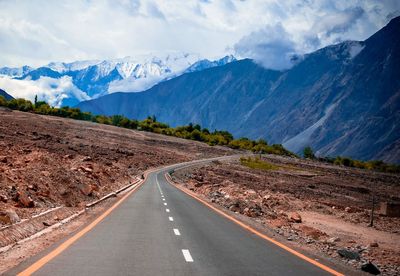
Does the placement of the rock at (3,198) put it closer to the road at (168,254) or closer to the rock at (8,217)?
the rock at (8,217)

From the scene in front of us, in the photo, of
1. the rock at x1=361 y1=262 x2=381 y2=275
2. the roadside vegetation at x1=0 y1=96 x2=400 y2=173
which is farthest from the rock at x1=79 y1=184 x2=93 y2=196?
the roadside vegetation at x1=0 y1=96 x2=400 y2=173

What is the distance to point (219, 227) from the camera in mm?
17359

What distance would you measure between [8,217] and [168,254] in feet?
17.4

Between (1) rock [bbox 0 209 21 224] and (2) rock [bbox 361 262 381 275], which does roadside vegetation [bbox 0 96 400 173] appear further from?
(2) rock [bbox 361 262 381 275]

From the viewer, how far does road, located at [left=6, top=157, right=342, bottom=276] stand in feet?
30.1

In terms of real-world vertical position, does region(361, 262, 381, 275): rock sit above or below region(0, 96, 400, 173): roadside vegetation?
below

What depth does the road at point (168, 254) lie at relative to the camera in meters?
9.17

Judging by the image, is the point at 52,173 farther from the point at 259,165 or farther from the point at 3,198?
the point at 259,165

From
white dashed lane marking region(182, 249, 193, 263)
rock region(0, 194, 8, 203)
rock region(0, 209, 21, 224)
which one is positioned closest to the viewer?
white dashed lane marking region(182, 249, 193, 263)

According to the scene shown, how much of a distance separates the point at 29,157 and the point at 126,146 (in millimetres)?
70357

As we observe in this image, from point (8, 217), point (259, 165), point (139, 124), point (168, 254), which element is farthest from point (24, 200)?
point (139, 124)

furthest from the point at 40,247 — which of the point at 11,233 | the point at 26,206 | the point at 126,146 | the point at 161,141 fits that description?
the point at 161,141

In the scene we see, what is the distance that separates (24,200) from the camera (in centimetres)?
1645

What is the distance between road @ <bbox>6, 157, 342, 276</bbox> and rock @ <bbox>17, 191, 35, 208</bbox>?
8.80 ft
